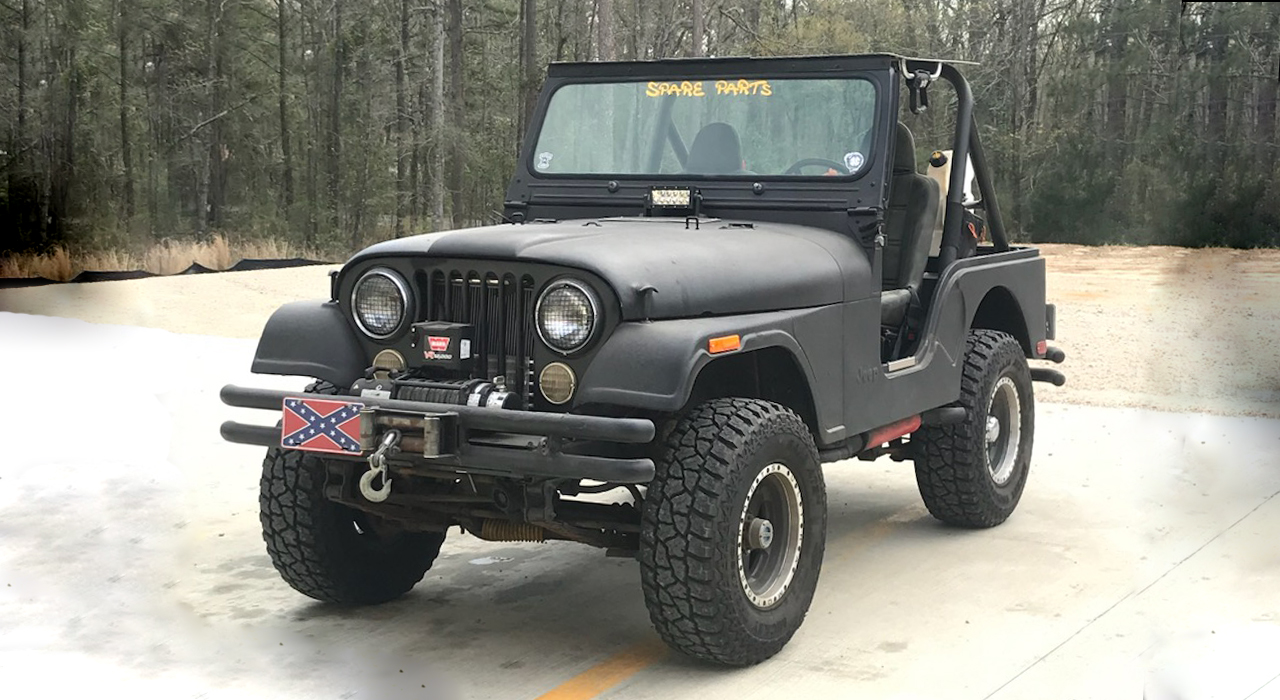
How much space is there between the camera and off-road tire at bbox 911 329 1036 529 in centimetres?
671

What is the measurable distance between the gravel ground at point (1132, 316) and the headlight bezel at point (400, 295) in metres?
7.15

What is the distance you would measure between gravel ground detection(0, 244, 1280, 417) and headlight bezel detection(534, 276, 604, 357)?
702cm

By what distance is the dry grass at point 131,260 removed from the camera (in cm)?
1934

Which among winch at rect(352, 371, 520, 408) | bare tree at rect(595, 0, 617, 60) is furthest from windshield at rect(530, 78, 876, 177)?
bare tree at rect(595, 0, 617, 60)

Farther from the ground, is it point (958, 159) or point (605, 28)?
point (605, 28)

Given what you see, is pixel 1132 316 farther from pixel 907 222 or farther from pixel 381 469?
pixel 381 469

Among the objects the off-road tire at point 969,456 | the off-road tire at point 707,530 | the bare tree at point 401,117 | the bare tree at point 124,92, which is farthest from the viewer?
the bare tree at point 401,117

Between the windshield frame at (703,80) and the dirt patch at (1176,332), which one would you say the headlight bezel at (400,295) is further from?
the dirt patch at (1176,332)

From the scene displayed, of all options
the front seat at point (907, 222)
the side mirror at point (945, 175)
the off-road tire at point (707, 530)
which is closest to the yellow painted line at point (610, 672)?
the off-road tire at point (707, 530)

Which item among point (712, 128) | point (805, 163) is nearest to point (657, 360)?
point (805, 163)

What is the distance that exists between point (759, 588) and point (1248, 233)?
14493 millimetres

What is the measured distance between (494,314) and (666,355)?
2.46 ft

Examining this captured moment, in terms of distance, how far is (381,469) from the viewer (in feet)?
15.1

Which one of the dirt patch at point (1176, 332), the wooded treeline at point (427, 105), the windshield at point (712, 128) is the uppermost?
the wooded treeline at point (427, 105)
